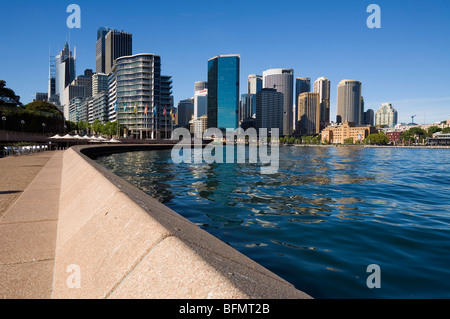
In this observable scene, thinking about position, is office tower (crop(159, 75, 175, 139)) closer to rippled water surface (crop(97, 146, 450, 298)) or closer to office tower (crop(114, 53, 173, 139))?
office tower (crop(114, 53, 173, 139))

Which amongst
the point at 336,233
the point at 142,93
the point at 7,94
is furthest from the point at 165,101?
the point at 336,233

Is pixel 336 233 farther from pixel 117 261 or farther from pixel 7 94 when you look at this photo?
pixel 7 94

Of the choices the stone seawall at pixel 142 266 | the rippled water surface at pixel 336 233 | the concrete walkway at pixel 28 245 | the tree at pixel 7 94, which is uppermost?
the tree at pixel 7 94

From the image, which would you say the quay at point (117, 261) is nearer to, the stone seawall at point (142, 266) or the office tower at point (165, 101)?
the stone seawall at point (142, 266)

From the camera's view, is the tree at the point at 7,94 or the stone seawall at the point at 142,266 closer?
the stone seawall at the point at 142,266

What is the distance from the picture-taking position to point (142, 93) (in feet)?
491

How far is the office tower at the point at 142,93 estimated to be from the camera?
149m

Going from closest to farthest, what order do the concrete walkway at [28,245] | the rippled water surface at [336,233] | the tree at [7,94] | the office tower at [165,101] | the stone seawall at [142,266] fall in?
the stone seawall at [142,266]
the concrete walkway at [28,245]
the rippled water surface at [336,233]
the tree at [7,94]
the office tower at [165,101]

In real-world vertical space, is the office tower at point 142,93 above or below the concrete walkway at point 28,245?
above

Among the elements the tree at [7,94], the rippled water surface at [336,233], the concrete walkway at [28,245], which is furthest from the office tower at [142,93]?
the concrete walkway at [28,245]
